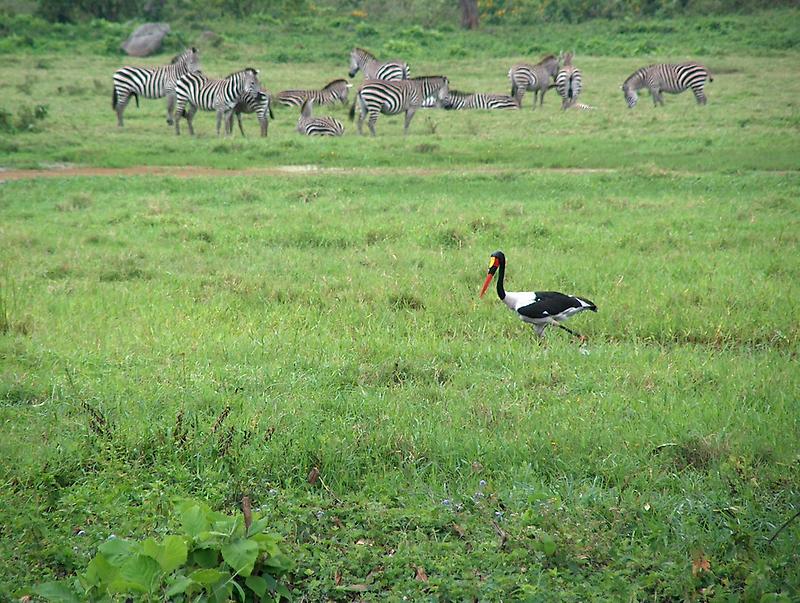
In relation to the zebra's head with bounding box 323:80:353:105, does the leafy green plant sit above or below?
below

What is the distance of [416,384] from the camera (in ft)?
17.6

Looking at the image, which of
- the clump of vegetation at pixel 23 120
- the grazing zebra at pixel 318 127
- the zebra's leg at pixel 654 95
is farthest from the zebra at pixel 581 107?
the clump of vegetation at pixel 23 120

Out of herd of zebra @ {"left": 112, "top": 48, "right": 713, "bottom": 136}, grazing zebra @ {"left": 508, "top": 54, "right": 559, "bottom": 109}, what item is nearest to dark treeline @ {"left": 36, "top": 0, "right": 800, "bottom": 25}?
herd of zebra @ {"left": 112, "top": 48, "right": 713, "bottom": 136}

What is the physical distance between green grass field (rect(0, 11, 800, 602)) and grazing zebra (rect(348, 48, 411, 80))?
42.8ft

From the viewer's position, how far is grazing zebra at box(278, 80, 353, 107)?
2072 centimetres

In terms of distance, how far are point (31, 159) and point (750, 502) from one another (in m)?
12.4

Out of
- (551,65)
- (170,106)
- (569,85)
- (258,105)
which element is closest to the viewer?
(258,105)

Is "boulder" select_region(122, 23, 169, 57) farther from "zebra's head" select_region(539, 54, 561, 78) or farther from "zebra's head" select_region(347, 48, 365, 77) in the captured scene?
"zebra's head" select_region(539, 54, 561, 78)

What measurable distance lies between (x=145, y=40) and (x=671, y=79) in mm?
15633

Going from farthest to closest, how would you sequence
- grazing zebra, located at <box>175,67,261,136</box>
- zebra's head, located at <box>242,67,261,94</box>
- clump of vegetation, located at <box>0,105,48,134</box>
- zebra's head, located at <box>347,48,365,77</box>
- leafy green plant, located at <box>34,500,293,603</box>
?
zebra's head, located at <box>347,48,365,77</box> < grazing zebra, located at <box>175,67,261,136</box> < zebra's head, located at <box>242,67,261,94</box> < clump of vegetation, located at <box>0,105,48,134</box> < leafy green plant, located at <box>34,500,293,603</box>

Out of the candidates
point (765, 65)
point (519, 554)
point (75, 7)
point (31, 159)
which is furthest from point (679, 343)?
point (75, 7)

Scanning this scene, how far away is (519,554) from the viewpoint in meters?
3.71

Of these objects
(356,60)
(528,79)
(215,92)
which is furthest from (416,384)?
(356,60)

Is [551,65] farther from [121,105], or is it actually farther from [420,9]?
[420,9]
